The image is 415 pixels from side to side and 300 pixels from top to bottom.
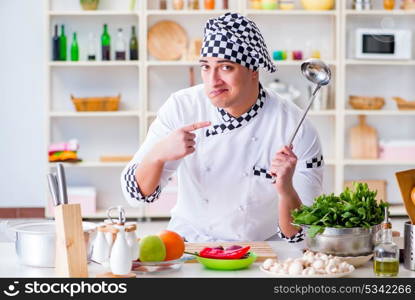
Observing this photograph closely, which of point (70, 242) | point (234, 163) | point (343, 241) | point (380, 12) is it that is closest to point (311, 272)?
point (343, 241)

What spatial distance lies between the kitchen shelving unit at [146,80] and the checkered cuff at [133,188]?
365cm

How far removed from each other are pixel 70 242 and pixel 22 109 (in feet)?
15.6

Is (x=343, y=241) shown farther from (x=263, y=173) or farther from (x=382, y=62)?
(x=382, y=62)

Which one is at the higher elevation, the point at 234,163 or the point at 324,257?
the point at 234,163

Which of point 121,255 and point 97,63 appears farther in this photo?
point 97,63

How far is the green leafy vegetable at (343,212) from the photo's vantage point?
7.24 ft

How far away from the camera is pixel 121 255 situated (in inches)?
79.9

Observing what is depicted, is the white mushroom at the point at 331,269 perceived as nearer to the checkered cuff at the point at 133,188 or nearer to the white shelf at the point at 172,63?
the checkered cuff at the point at 133,188

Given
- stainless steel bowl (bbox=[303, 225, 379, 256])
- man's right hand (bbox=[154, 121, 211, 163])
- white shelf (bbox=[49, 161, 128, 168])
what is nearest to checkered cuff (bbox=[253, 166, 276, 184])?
man's right hand (bbox=[154, 121, 211, 163])

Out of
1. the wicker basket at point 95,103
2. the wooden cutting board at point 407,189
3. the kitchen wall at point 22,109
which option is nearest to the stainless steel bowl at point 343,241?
the wooden cutting board at point 407,189

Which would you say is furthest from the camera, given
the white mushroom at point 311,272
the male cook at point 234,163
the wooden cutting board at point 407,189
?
the male cook at point 234,163

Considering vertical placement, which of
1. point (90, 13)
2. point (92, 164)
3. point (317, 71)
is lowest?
point (92, 164)

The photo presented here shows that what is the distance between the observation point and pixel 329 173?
6719 millimetres

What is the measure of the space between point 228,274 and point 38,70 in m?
4.79
